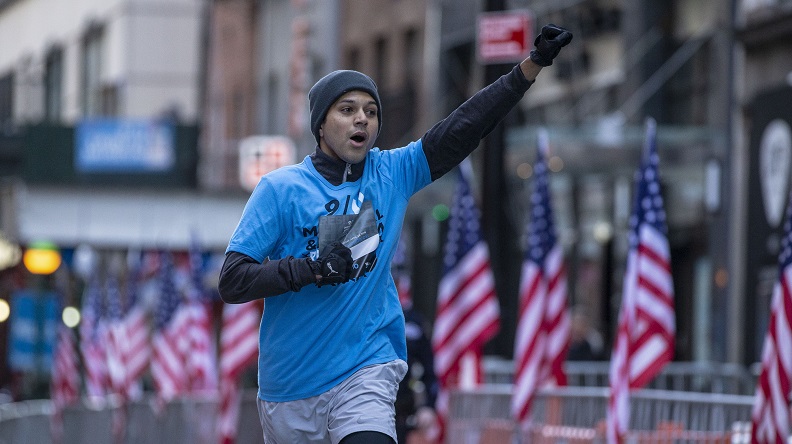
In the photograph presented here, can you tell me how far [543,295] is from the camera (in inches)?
607

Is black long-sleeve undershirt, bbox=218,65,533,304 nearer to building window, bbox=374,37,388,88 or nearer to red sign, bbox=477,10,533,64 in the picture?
red sign, bbox=477,10,533,64

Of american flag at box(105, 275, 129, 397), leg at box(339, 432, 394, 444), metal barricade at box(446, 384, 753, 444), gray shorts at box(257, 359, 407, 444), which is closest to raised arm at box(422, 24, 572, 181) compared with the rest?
gray shorts at box(257, 359, 407, 444)

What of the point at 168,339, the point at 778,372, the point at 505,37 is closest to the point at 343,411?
the point at 778,372

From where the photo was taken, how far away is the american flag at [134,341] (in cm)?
2434

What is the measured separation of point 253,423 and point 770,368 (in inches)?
359

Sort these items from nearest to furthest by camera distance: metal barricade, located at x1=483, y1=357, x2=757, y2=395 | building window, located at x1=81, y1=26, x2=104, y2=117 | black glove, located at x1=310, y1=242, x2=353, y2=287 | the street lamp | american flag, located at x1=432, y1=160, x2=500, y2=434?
black glove, located at x1=310, y1=242, x2=353, y2=287 → metal barricade, located at x1=483, y1=357, x2=757, y2=395 → american flag, located at x1=432, y1=160, x2=500, y2=434 → the street lamp → building window, located at x1=81, y1=26, x2=104, y2=117

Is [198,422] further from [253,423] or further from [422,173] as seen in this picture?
[422,173]

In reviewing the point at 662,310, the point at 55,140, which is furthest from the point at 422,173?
the point at 55,140

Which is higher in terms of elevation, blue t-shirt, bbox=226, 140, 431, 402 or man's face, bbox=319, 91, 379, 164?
man's face, bbox=319, 91, 379, 164

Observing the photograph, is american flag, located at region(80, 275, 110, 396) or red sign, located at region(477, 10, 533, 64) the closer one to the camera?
red sign, located at region(477, 10, 533, 64)

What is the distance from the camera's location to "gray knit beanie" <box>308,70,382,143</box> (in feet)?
21.6

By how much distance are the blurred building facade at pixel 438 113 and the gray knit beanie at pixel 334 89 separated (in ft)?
32.5

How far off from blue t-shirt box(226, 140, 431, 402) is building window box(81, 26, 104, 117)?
140 ft

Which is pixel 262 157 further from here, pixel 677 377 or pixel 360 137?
pixel 360 137
